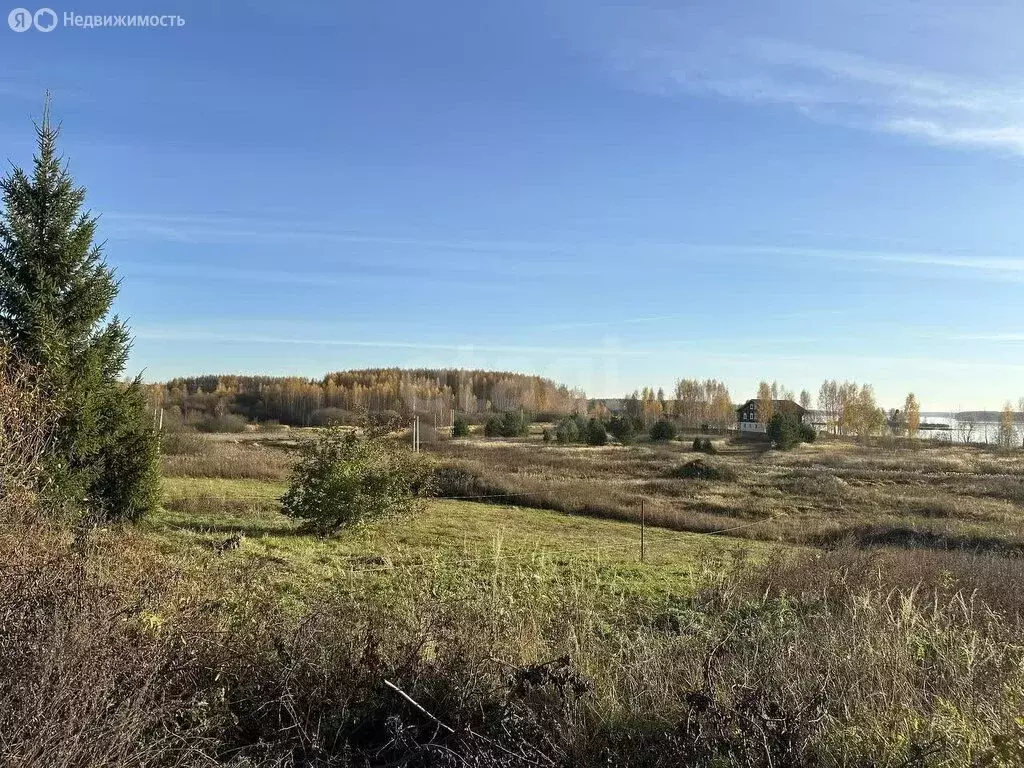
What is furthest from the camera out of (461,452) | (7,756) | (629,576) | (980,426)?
(980,426)

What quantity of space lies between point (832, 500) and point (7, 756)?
26156 mm

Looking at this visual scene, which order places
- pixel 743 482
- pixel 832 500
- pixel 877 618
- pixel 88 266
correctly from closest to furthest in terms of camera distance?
pixel 877 618 → pixel 88 266 → pixel 832 500 → pixel 743 482

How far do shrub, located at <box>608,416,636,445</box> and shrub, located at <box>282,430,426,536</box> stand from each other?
37.0m

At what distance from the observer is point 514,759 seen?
310cm

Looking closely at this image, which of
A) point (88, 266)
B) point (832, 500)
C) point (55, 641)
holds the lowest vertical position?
point (832, 500)

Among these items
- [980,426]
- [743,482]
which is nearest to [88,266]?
[743,482]

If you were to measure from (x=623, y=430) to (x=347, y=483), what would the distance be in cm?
3863

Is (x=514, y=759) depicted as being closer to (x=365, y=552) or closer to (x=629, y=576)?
(x=629, y=576)

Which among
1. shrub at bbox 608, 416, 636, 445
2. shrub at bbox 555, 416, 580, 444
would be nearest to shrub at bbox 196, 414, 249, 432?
shrub at bbox 555, 416, 580, 444

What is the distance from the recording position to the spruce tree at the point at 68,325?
10.5 meters

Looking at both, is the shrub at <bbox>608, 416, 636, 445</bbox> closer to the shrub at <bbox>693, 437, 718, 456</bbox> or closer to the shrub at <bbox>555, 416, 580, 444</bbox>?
the shrub at <bbox>555, 416, 580, 444</bbox>

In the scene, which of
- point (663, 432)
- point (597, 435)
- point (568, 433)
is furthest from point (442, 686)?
point (663, 432)

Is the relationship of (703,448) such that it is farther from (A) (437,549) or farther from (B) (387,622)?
(B) (387,622)

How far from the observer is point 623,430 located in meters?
50.1
